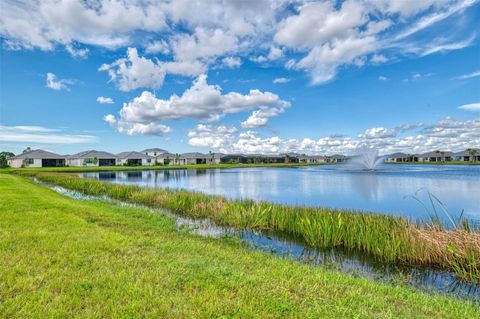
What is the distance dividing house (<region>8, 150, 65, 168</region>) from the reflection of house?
143426mm

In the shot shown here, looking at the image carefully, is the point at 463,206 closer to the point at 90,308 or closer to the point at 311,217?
the point at 311,217

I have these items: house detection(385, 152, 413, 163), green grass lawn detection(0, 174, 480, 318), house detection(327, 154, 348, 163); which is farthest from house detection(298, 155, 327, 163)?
green grass lawn detection(0, 174, 480, 318)

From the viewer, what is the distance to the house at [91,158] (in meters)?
76.2

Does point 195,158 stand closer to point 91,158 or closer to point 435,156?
point 91,158

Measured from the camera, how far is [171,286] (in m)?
4.69

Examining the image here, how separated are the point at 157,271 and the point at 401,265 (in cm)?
709

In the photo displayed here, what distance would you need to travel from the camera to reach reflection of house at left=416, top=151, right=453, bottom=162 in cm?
12300

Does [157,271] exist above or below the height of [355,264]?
above

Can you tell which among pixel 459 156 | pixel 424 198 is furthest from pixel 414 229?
pixel 459 156

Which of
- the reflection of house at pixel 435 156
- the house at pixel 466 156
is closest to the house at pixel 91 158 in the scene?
the house at pixel 466 156

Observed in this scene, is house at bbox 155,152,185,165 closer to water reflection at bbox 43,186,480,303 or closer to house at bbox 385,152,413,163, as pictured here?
water reflection at bbox 43,186,480,303

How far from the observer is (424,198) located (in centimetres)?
2200

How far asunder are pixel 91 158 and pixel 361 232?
80656 mm

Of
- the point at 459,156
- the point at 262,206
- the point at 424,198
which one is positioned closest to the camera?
the point at 262,206
